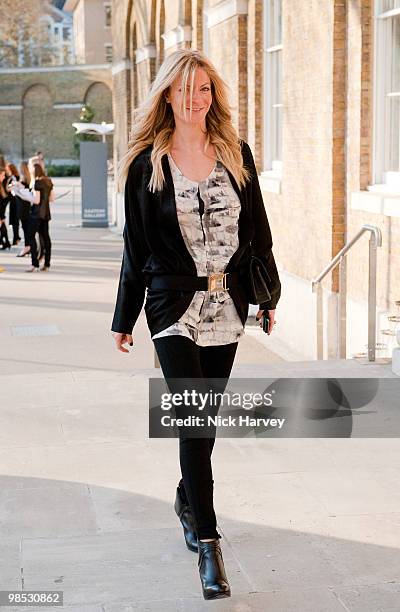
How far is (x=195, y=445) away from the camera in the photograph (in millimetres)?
3871

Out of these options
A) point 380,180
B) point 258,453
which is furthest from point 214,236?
point 380,180

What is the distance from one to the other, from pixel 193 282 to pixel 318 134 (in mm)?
7409

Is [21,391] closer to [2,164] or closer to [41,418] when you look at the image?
[41,418]

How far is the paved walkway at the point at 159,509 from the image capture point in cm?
390

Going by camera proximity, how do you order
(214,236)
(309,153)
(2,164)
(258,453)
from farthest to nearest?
(2,164) → (309,153) → (258,453) → (214,236)

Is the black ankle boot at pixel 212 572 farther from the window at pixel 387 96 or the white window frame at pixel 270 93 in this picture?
the white window frame at pixel 270 93

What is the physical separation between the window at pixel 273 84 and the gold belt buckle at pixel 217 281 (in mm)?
9545

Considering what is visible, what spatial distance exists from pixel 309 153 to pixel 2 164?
11292mm

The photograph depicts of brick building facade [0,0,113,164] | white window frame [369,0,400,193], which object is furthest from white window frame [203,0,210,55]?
brick building facade [0,0,113,164]

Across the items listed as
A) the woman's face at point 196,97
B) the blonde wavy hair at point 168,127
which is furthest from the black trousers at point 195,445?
the woman's face at point 196,97

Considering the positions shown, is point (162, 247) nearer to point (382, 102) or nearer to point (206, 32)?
point (382, 102)

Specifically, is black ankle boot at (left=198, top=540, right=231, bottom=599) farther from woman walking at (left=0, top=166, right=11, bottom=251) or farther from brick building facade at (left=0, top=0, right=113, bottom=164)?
brick building facade at (left=0, top=0, right=113, bottom=164)

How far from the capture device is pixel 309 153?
454 inches

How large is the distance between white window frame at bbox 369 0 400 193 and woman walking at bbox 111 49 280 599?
5.61m
